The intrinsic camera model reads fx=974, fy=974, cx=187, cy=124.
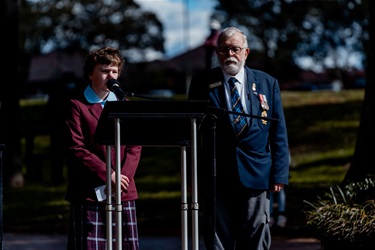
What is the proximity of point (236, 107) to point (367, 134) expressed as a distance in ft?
20.1

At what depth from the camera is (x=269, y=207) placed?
7074 mm

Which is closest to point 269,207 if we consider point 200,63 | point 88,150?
point 88,150

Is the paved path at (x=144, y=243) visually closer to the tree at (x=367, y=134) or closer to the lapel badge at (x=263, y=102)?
the tree at (x=367, y=134)

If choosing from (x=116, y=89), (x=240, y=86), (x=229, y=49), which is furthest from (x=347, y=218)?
(x=116, y=89)

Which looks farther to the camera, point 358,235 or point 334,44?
point 334,44

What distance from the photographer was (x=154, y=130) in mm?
6039

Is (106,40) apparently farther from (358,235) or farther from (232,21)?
(358,235)

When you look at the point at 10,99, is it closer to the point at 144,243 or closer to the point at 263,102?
the point at 144,243

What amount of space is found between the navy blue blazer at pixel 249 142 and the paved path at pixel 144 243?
3.87 metres

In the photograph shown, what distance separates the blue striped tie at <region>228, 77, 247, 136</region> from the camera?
6.85 metres

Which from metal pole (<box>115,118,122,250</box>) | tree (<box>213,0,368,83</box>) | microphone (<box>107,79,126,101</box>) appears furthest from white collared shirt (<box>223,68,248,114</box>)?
tree (<box>213,0,368,83</box>)

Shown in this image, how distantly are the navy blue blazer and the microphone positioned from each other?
0.79 m

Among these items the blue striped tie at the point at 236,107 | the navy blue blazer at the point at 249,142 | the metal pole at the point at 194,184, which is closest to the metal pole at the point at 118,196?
the metal pole at the point at 194,184

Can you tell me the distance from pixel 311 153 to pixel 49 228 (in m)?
9.91
